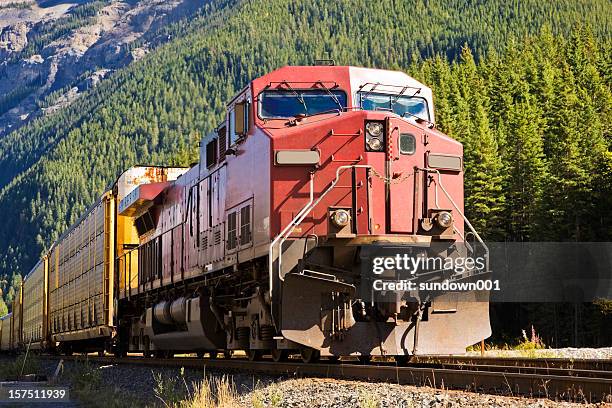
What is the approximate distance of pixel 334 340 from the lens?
12781 millimetres

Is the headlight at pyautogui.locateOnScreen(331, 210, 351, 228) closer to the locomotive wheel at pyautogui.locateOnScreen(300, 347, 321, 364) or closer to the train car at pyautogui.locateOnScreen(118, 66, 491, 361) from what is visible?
the train car at pyautogui.locateOnScreen(118, 66, 491, 361)

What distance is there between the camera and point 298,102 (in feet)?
46.9

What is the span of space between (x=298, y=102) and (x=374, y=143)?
1522mm

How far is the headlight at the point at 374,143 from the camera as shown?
13586mm

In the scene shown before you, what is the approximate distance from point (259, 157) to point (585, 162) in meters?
39.9

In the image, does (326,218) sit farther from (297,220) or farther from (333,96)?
(333,96)

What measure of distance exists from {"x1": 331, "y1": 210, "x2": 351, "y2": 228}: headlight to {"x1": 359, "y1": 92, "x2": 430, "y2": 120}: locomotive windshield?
212cm

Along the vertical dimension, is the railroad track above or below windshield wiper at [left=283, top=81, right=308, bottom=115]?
below

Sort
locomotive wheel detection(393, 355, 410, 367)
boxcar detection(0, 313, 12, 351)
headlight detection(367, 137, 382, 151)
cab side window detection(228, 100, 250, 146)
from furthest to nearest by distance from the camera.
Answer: boxcar detection(0, 313, 12, 351) → locomotive wheel detection(393, 355, 410, 367) → cab side window detection(228, 100, 250, 146) → headlight detection(367, 137, 382, 151)

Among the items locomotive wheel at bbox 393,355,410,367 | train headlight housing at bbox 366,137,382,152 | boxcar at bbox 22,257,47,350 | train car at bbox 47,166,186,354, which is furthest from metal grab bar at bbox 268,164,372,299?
boxcar at bbox 22,257,47,350

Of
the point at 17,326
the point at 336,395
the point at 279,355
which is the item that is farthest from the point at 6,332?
the point at 336,395

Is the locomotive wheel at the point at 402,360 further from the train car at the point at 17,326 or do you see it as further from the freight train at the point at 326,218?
the train car at the point at 17,326

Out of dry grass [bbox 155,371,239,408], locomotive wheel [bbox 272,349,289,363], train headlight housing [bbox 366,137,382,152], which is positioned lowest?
dry grass [bbox 155,371,239,408]

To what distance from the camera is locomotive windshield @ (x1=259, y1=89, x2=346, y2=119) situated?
14219 mm
